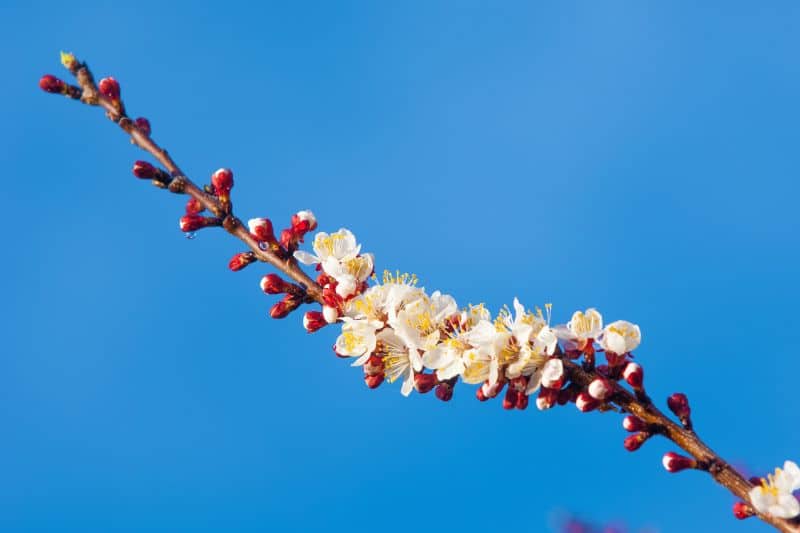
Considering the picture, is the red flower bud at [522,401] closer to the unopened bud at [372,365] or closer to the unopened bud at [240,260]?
the unopened bud at [372,365]

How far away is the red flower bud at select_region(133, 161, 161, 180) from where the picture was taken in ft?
8.80

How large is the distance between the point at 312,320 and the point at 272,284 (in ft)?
0.62

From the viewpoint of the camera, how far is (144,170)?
8.82 ft

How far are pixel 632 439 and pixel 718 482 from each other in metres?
0.24

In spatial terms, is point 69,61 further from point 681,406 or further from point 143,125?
point 681,406

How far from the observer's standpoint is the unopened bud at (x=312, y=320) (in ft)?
9.24

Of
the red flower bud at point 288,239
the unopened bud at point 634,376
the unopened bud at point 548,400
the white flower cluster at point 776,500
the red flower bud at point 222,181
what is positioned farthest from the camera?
the red flower bud at point 288,239

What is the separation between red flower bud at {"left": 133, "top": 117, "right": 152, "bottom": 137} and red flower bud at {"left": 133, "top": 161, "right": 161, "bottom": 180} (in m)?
0.14

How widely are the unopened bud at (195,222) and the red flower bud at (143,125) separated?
32 centimetres

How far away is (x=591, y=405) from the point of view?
228cm

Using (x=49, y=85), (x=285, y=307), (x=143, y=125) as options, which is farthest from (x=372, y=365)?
(x=49, y=85)

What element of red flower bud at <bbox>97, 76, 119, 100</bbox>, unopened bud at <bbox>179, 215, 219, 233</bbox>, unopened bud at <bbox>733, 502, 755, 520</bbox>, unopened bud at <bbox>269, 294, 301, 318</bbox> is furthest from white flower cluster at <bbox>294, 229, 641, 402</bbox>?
red flower bud at <bbox>97, 76, 119, 100</bbox>

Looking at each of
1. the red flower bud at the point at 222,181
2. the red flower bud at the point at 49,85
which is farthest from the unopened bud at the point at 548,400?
the red flower bud at the point at 49,85

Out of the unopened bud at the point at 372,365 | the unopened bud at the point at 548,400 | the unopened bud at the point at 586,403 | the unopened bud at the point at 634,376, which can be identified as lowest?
the unopened bud at the point at 586,403
